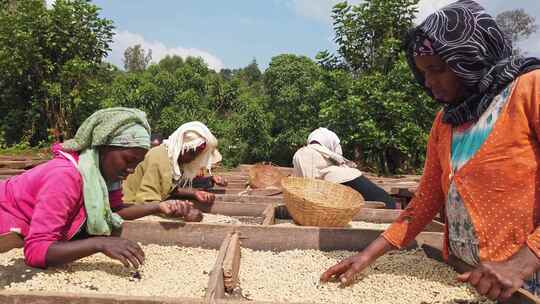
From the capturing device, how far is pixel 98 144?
2.11 meters

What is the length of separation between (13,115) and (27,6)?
3246 millimetres

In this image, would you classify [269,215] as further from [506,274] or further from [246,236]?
[506,274]

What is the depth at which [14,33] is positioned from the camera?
1075 centimetres

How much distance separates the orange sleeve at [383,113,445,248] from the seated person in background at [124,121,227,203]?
2.03 meters

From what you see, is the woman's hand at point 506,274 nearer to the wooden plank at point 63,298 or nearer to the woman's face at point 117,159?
the wooden plank at point 63,298

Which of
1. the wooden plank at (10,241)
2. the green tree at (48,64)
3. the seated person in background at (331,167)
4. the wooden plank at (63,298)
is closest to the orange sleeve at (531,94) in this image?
the wooden plank at (63,298)

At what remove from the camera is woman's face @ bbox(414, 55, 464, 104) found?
5.18 ft

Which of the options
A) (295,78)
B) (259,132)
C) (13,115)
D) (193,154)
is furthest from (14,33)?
(193,154)

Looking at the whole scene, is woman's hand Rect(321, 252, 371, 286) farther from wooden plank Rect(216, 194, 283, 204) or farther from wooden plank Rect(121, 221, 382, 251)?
wooden plank Rect(216, 194, 283, 204)

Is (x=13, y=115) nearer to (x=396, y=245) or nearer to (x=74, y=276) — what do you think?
(x=74, y=276)

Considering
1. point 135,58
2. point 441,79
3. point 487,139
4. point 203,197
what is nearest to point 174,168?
point 203,197

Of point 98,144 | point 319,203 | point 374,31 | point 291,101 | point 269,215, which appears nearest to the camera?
point 98,144

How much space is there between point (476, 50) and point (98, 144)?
5.82ft

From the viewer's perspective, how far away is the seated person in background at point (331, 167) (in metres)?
4.45
